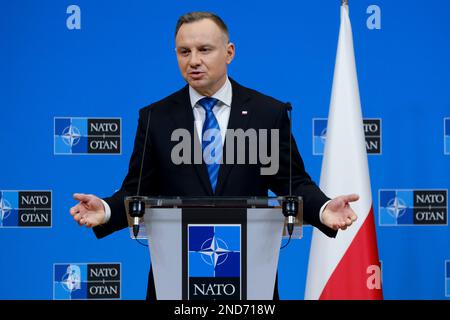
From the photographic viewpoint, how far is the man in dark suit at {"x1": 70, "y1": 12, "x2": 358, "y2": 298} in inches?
114

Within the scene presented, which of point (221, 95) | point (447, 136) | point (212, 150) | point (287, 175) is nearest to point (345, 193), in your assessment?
point (447, 136)

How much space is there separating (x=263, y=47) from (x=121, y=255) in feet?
5.03

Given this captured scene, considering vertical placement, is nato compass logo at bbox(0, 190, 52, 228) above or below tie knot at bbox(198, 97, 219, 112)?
below

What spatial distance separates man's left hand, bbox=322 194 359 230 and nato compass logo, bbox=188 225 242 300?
310mm

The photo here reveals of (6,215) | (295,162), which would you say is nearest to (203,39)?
(295,162)

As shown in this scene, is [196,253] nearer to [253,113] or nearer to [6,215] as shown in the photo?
[253,113]

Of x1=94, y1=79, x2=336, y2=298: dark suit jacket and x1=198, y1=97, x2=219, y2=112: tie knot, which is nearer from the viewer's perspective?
x1=94, y1=79, x2=336, y2=298: dark suit jacket

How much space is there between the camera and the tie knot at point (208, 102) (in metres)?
3.01

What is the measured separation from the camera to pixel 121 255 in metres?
5.05

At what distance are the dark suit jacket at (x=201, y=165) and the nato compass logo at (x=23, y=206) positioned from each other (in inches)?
84.5

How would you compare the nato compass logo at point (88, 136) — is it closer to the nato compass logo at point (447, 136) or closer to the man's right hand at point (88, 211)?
the nato compass logo at point (447, 136)

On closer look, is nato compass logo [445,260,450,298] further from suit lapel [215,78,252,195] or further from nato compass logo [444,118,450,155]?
suit lapel [215,78,252,195]

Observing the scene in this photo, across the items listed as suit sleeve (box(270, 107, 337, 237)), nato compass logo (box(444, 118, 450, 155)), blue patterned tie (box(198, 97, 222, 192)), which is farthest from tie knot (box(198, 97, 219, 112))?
nato compass logo (box(444, 118, 450, 155))

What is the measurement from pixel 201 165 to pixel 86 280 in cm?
240
